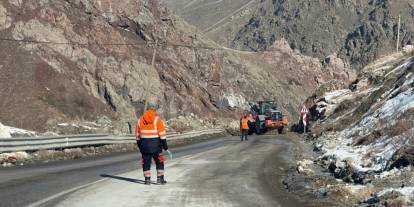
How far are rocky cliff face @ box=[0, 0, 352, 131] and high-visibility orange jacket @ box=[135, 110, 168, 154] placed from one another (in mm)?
30455

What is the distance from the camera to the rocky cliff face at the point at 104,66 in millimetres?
45041

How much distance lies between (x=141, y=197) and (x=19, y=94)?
120 feet

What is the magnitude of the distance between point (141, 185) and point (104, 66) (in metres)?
43.9

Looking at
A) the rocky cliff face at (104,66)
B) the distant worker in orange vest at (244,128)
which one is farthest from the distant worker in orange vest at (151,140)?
the rocky cliff face at (104,66)

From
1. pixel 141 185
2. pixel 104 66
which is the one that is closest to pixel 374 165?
pixel 141 185

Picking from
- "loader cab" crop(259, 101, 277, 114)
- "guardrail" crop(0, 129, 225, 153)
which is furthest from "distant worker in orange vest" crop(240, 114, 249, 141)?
"loader cab" crop(259, 101, 277, 114)

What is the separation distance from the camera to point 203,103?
67.0 meters

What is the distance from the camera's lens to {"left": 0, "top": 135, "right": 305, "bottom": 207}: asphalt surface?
9766mm

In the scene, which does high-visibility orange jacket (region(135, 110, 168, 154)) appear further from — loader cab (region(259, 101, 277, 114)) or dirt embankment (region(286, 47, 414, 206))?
loader cab (region(259, 101, 277, 114))

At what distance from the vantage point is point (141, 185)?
1202 cm

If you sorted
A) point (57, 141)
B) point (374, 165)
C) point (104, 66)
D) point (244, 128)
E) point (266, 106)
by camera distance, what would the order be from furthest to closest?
point (104, 66)
point (266, 106)
point (244, 128)
point (57, 141)
point (374, 165)

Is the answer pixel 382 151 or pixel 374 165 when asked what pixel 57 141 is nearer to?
pixel 382 151

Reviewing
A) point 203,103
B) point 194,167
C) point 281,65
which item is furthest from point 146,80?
point 281,65

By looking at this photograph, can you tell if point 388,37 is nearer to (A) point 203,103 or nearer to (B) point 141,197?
(A) point 203,103
